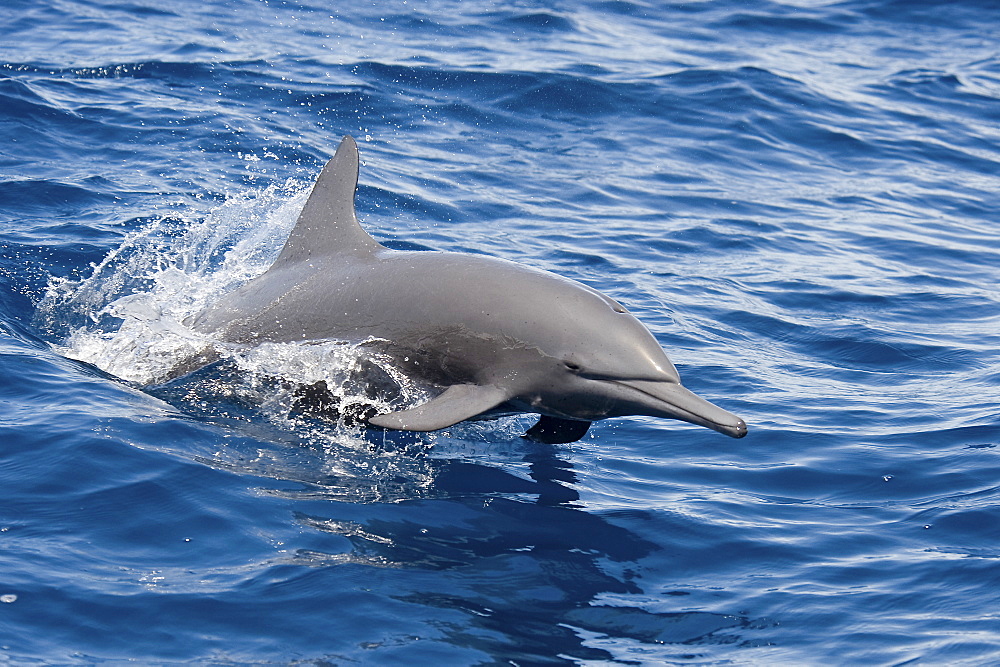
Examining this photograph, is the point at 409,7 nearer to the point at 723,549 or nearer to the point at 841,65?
the point at 841,65

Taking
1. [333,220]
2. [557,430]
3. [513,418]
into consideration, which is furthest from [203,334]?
[557,430]

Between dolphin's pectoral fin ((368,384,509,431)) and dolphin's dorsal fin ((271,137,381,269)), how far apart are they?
160 cm

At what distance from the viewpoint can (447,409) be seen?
7.00 m

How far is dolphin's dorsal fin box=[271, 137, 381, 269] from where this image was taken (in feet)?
27.7

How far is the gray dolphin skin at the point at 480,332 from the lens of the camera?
7.07m

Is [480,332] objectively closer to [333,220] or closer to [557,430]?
[557,430]

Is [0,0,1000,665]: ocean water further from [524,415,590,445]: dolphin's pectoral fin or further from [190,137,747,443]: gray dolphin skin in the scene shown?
[190,137,747,443]: gray dolphin skin

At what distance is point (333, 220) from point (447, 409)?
217cm

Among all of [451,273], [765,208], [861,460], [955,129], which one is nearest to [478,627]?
[451,273]

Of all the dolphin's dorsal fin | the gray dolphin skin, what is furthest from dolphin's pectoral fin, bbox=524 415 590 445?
the dolphin's dorsal fin

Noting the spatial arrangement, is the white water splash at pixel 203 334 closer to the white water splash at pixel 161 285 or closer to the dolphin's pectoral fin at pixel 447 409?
the white water splash at pixel 161 285

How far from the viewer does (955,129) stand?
1909 centimetres

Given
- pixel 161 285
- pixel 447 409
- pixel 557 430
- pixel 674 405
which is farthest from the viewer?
pixel 161 285

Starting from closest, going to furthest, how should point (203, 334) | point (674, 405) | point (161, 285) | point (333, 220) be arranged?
point (674, 405) → point (333, 220) → point (203, 334) → point (161, 285)
